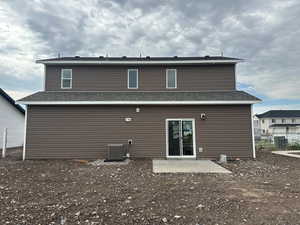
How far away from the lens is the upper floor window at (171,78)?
11.2 metres

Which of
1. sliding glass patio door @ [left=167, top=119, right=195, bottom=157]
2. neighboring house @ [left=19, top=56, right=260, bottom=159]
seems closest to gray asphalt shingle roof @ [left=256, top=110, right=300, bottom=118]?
neighboring house @ [left=19, top=56, right=260, bottom=159]

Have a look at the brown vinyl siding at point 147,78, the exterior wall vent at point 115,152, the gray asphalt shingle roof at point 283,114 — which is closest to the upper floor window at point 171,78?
the brown vinyl siding at point 147,78

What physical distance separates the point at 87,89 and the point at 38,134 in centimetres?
364

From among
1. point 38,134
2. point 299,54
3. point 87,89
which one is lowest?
point 38,134

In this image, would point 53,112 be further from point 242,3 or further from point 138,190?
point 242,3

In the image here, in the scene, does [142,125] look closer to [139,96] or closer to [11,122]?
[139,96]

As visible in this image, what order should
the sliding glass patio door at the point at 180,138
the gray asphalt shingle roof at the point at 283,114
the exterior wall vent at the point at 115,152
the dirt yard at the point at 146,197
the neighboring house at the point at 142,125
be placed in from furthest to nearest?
the gray asphalt shingle roof at the point at 283,114 → the sliding glass patio door at the point at 180,138 → the neighboring house at the point at 142,125 → the exterior wall vent at the point at 115,152 → the dirt yard at the point at 146,197

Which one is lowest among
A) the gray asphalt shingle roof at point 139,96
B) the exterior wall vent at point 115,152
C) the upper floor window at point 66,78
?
the exterior wall vent at point 115,152

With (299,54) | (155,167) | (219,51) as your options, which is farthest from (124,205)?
(299,54)

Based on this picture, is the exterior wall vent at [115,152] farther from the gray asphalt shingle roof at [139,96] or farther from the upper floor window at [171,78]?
the upper floor window at [171,78]

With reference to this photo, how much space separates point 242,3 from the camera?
9.96 meters

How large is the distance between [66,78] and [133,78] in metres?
4.14

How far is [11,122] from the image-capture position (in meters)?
14.9

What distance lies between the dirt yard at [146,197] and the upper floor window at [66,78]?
222 inches
